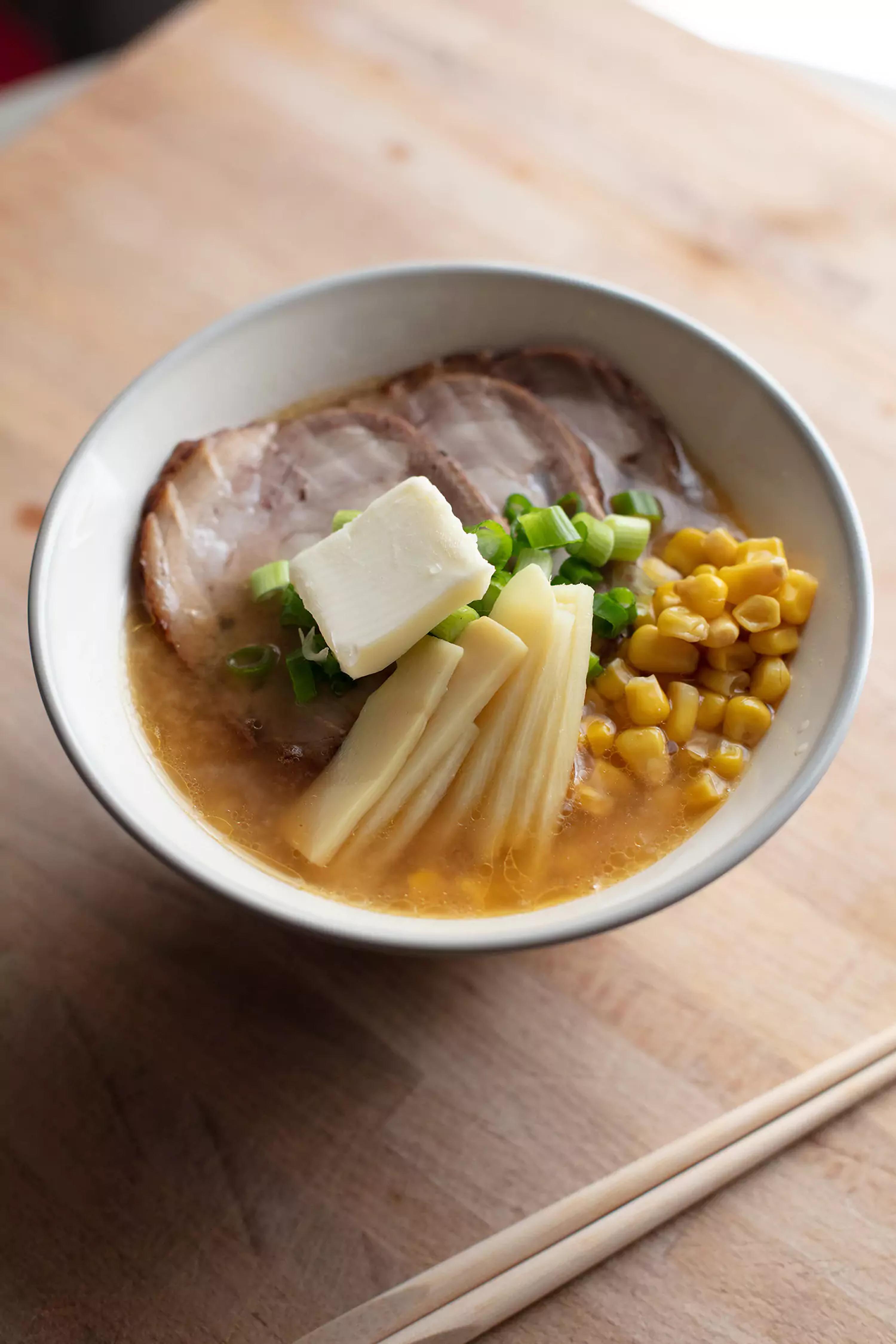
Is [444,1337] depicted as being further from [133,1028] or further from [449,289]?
[449,289]

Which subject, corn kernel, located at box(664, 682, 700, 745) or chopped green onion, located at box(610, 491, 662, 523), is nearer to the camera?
corn kernel, located at box(664, 682, 700, 745)

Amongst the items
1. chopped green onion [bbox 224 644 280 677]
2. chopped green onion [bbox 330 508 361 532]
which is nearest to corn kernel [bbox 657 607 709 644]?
chopped green onion [bbox 330 508 361 532]

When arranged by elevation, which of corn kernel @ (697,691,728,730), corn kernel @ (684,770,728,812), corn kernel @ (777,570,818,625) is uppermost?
corn kernel @ (777,570,818,625)

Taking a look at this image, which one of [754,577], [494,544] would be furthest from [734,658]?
[494,544]

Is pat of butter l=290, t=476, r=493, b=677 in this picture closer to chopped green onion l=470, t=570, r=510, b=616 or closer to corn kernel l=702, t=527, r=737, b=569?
chopped green onion l=470, t=570, r=510, b=616

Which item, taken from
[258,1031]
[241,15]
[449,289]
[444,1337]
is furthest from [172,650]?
[241,15]

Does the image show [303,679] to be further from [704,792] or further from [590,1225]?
[590,1225]
